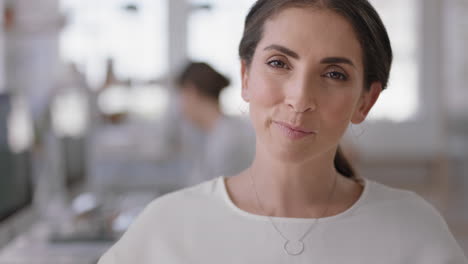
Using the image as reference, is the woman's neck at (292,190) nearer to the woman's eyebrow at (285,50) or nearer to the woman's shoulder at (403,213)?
the woman's shoulder at (403,213)

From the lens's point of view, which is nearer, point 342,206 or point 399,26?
point 342,206

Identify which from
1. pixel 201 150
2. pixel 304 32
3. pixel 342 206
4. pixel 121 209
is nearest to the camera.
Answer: pixel 304 32

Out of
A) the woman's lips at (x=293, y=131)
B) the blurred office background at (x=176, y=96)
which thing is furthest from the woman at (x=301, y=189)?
the blurred office background at (x=176, y=96)

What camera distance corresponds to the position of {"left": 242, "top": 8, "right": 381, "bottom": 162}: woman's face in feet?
3.90

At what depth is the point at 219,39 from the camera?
17.9ft

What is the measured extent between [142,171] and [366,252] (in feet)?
14.1

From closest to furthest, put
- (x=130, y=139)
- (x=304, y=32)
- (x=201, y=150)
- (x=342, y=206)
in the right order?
(x=304, y=32) → (x=342, y=206) → (x=201, y=150) → (x=130, y=139)

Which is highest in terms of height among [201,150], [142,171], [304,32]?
[304,32]

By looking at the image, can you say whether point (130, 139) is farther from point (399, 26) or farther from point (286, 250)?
point (286, 250)

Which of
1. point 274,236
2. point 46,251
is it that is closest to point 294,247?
point 274,236

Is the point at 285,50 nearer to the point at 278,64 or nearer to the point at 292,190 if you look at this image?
the point at 278,64

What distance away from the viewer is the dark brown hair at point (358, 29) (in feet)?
4.00

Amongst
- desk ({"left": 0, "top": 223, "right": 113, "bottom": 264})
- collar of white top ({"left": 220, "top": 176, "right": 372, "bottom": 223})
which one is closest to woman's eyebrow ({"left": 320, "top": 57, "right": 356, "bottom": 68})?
collar of white top ({"left": 220, "top": 176, "right": 372, "bottom": 223})

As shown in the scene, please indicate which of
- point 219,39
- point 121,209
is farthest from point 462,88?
point 121,209
